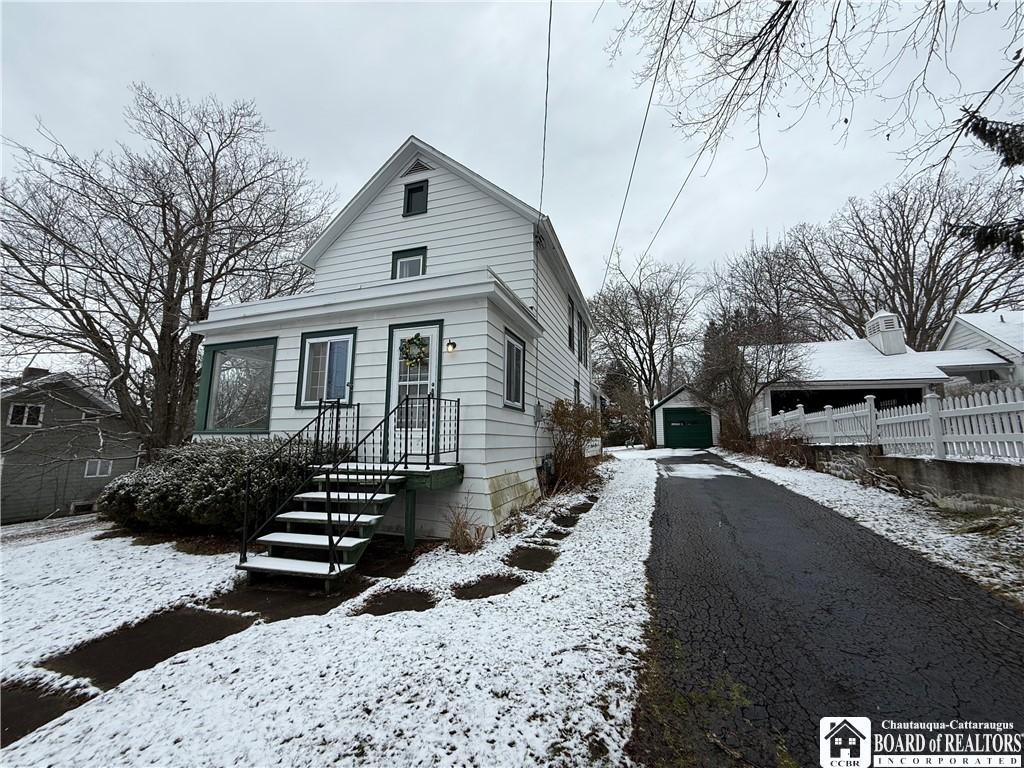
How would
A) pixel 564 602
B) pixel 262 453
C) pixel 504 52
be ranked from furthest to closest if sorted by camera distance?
1. pixel 262 453
2. pixel 504 52
3. pixel 564 602

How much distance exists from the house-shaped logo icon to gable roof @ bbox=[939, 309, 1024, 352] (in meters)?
24.9

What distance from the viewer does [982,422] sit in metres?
5.05

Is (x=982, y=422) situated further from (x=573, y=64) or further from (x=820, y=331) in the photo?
(x=820, y=331)

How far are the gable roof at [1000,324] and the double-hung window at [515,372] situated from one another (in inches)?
918

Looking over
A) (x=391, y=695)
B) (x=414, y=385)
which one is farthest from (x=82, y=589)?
(x=414, y=385)

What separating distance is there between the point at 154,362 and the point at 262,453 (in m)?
8.51

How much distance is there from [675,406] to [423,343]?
19810mm

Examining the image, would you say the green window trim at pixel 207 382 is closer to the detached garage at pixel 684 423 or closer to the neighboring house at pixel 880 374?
the neighboring house at pixel 880 374

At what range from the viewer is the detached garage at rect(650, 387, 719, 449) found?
2153cm

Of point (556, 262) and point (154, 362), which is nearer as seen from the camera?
point (556, 262)

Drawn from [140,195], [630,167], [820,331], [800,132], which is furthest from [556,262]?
[820,331]

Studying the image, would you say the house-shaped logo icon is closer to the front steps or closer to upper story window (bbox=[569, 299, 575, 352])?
the front steps

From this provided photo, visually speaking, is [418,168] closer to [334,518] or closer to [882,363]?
[334,518]

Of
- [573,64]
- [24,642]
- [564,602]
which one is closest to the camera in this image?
[24,642]
